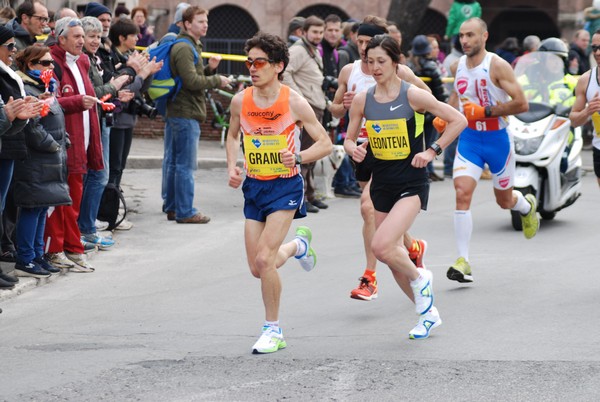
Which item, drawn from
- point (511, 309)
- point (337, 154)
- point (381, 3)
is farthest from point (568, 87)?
point (381, 3)

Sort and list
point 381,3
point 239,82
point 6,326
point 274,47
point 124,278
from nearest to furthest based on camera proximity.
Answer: point 274,47
point 6,326
point 124,278
point 239,82
point 381,3

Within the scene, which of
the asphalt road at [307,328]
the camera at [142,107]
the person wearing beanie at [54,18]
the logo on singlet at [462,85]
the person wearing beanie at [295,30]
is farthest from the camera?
the person wearing beanie at [295,30]

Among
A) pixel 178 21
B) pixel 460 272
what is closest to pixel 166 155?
pixel 178 21

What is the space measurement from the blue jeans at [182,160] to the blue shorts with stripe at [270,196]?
5.40 metres

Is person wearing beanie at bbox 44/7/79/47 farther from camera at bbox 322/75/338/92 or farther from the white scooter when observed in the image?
the white scooter

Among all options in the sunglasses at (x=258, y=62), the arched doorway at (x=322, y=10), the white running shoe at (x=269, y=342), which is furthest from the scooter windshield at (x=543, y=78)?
the arched doorway at (x=322, y=10)

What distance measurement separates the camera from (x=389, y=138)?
9.28 meters

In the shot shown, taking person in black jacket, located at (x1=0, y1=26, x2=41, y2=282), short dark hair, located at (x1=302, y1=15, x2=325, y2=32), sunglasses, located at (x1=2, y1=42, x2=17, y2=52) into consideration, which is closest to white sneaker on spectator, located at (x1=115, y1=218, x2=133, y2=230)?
person in black jacket, located at (x1=0, y1=26, x2=41, y2=282)

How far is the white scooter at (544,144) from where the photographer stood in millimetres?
14086

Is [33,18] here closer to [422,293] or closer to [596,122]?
[596,122]

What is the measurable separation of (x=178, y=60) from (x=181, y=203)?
146 cm

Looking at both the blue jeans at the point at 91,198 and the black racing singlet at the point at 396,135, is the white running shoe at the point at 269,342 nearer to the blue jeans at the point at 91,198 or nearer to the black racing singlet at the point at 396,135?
the black racing singlet at the point at 396,135

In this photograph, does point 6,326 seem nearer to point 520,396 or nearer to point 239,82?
point 520,396

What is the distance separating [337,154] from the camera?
16531 mm
